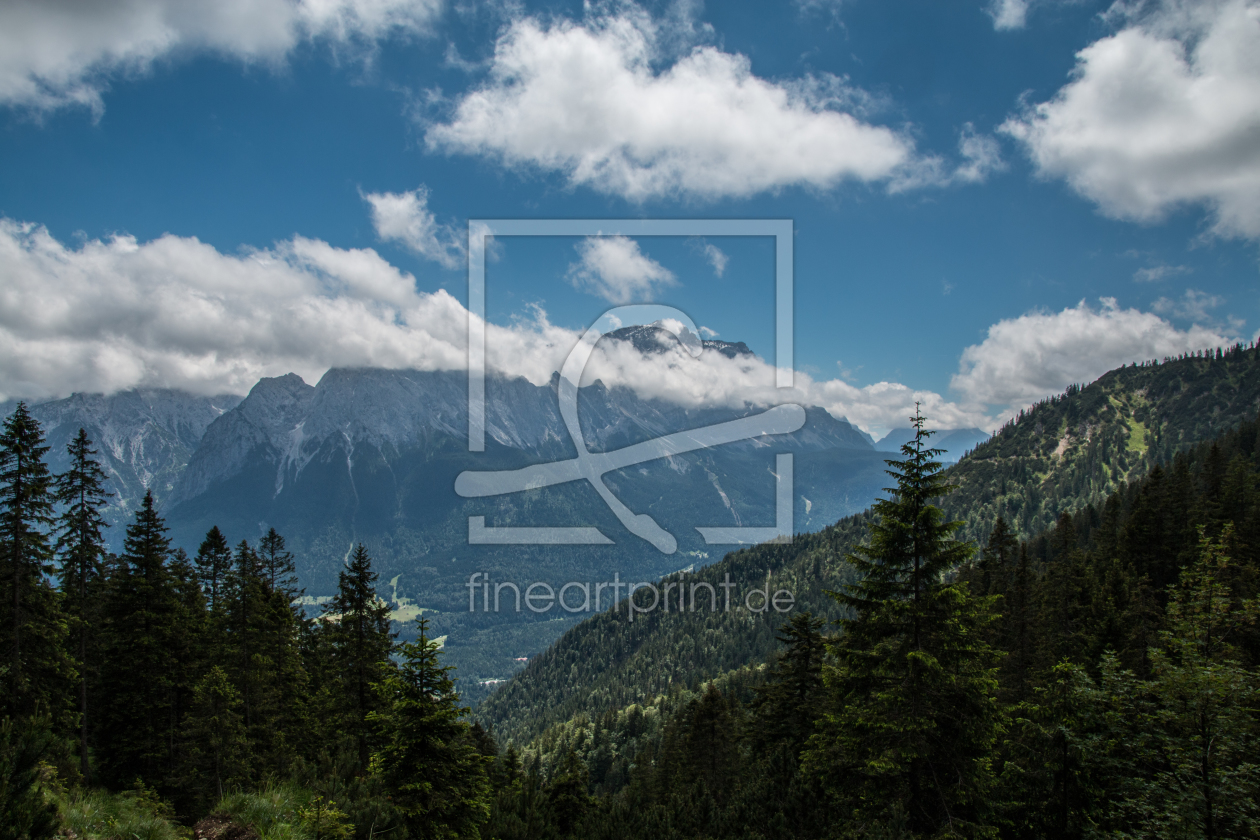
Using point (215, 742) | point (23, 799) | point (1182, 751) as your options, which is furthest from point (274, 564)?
point (1182, 751)

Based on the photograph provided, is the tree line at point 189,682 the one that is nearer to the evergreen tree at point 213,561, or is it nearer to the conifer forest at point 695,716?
the conifer forest at point 695,716

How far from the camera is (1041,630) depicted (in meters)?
34.7

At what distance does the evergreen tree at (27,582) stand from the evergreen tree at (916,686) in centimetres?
2891

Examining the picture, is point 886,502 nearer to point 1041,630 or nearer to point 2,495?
point 1041,630

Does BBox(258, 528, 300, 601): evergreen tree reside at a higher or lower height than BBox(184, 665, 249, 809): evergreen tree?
higher

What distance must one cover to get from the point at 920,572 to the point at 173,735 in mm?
35432

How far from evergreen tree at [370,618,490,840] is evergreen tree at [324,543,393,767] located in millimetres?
11123

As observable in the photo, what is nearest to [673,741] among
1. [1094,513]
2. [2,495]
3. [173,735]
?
[173,735]

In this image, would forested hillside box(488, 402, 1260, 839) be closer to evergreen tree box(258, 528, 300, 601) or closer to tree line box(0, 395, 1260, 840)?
tree line box(0, 395, 1260, 840)

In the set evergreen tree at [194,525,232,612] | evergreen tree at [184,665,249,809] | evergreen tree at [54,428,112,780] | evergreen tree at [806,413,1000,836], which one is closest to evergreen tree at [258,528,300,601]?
evergreen tree at [194,525,232,612]

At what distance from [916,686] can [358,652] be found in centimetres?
2611

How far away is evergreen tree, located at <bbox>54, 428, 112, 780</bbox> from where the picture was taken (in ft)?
78.5

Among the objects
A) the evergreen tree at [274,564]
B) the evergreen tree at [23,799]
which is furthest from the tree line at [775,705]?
the evergreen tree at [274,564]

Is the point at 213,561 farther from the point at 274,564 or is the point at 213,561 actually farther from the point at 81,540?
the point at 81,540
